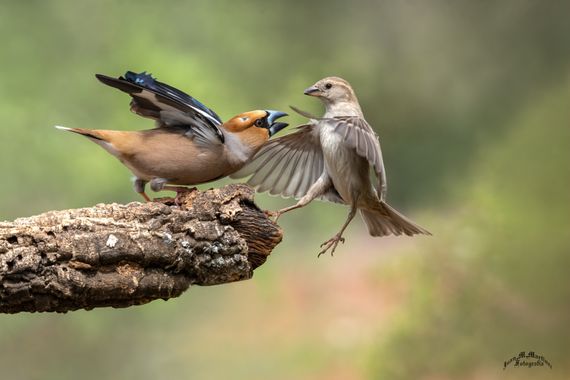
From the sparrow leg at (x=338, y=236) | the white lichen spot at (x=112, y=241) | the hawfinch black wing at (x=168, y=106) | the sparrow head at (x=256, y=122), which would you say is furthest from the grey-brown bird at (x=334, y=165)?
the white lichen spot at (x=112, y=241)

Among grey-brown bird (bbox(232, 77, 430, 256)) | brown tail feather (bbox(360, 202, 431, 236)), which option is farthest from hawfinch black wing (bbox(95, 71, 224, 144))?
brown tail feather (bbox(360, 202, 431, 236))

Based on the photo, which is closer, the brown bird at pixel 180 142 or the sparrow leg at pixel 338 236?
the brown bird at pixel 180 142

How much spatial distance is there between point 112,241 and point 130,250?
0.08m

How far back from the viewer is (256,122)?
3.74 metres

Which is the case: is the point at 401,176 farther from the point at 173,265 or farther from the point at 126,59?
the point at 173,265

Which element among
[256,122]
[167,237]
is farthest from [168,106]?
[167,237]

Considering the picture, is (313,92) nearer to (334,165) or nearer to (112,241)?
(334,165)

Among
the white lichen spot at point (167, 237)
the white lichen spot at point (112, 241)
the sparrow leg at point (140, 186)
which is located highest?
the sparrow leg at point (140, 186)

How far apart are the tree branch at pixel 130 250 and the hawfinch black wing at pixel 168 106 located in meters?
0.26

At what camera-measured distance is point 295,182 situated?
4.18 metres

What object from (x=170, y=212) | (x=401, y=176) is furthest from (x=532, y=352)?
(x=170, y=212)

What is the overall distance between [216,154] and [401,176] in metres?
2.49

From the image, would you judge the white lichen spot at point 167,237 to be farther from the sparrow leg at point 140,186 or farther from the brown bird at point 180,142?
the sparrow leg at point 140,186

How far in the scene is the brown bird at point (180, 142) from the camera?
360cm
